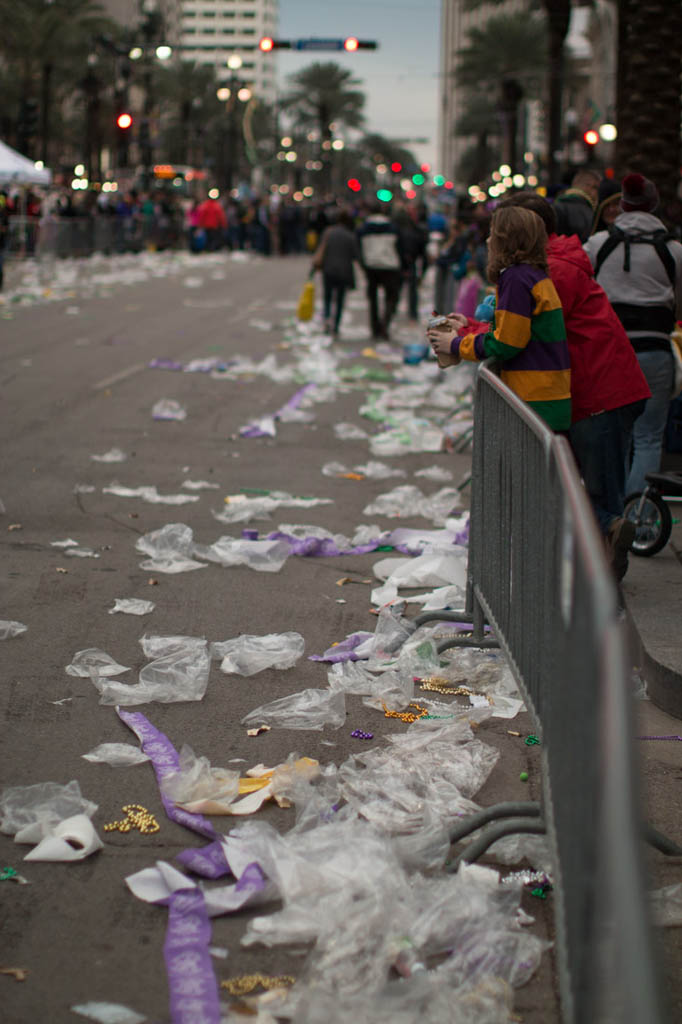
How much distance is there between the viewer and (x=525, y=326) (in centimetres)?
545

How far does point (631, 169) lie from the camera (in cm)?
1479

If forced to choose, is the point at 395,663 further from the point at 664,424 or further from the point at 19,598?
the point at 664,424

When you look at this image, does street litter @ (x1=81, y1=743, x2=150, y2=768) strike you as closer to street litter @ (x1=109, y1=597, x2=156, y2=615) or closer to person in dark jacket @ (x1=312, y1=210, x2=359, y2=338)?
street litter @ (x1=109, y1=597, x2=156, y2=615)

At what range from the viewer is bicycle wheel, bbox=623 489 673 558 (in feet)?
21.9

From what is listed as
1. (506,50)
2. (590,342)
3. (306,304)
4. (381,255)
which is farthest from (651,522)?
(506,50)

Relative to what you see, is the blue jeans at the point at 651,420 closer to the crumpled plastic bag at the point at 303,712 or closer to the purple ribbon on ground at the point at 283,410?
the crumpled plastic bag at the point at 303,712

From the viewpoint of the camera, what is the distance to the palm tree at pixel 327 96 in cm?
7875

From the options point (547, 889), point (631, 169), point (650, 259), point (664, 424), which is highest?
point (631, 169)

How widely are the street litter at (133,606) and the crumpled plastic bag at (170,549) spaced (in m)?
0.61

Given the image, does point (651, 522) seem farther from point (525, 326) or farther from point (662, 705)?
point (662, 705)

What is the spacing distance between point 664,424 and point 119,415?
595cm

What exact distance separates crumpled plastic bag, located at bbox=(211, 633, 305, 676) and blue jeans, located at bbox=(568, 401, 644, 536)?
1538 millimetres

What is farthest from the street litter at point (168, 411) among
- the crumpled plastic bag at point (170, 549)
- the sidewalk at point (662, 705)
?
the sidewalk at point (662, 705)

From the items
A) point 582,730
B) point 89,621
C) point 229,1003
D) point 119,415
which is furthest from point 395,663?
point 119,415
